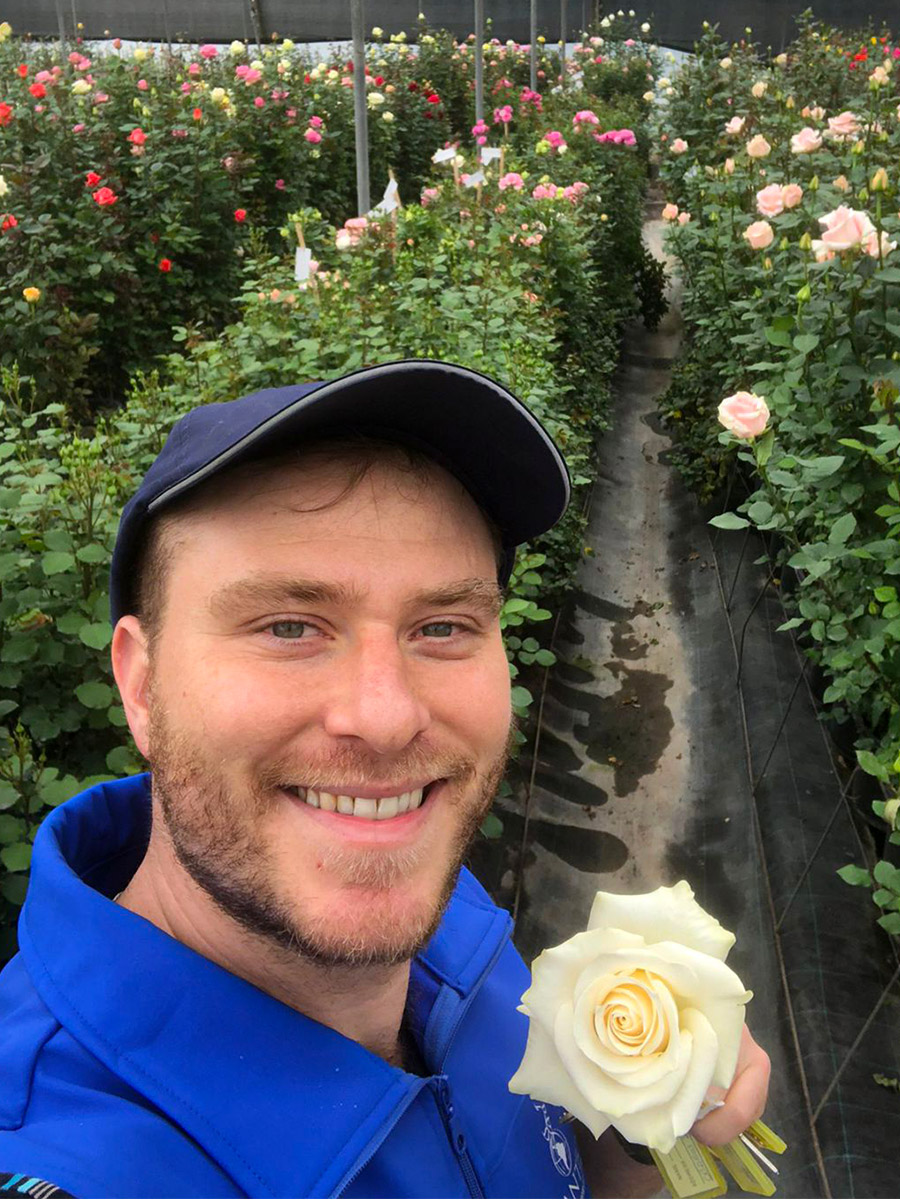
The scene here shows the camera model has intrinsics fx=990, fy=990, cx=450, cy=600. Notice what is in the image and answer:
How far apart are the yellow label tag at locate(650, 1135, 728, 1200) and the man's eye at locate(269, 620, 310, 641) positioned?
2.01ft

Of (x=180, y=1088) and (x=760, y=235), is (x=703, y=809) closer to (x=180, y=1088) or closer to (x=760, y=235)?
(x=760, y=235)

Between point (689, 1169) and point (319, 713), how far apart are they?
588 millimetres

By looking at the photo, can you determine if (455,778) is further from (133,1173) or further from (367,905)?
(133,1173)

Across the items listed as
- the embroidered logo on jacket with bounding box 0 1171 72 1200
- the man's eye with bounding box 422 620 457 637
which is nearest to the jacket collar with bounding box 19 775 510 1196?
the embroidered logo on jacket with bounding box 0 1171 72 1200

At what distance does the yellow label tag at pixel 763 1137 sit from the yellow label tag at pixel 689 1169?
0.05 metres

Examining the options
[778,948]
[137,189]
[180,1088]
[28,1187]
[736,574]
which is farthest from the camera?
[137,189]

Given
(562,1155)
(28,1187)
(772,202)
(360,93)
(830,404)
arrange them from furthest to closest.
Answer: (360,93)
(772,202)
(830,404)
(562,1155)
(28,1187)

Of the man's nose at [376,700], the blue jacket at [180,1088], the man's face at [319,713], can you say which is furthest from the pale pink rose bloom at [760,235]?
the blue jacket at [180,1088]

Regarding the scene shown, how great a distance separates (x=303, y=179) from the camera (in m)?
7.82

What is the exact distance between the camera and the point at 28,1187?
0.68 meters

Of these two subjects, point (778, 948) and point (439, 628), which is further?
point (778, 948)

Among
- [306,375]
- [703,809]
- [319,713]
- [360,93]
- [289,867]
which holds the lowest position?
[703,809]

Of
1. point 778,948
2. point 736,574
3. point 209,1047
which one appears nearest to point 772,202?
point 736,574

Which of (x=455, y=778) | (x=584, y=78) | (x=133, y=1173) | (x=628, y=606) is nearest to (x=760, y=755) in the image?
(x=628, y=606)
